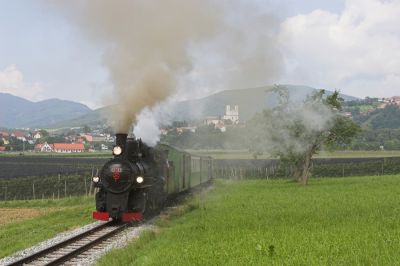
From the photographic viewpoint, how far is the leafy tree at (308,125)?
37.7 meters

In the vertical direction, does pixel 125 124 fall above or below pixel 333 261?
above

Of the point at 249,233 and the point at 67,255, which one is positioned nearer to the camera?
the point at 67,255

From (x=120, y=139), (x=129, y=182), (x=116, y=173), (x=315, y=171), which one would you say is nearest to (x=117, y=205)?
(x=129, y=182)

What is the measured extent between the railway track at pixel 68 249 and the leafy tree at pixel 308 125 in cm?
2394

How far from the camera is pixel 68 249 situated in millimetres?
12906

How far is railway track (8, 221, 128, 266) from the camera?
11203 mm

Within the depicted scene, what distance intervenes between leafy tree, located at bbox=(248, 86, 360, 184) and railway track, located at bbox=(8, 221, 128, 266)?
23.9 m

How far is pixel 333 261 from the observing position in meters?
8.84

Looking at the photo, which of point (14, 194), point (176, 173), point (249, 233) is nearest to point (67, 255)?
point (249, 233)

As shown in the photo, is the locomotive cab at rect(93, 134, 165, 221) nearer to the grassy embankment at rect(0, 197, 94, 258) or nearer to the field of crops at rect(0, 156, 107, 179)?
the grassy embankment at rect(0, 197, 94, 258)

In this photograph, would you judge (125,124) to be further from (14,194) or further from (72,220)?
(14,194)

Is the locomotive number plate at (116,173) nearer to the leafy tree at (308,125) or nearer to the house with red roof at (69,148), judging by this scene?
→ the leafy tree at (308,125)

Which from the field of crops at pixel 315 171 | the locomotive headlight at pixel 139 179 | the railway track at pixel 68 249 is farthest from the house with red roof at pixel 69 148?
the railway track at pixel 68 249

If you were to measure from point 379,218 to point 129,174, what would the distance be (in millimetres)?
8070
